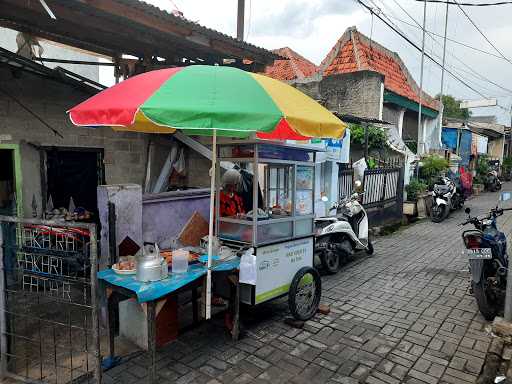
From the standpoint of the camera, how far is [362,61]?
1255 cm

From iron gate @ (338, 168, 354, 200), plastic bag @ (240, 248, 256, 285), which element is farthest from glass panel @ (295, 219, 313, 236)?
iron gate @ (338, 168, 354, 200)

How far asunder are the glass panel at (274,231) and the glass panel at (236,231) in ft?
0.48

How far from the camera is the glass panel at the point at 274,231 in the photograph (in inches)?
161

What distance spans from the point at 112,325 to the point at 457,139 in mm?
19325

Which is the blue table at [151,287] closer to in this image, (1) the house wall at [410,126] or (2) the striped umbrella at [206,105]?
(2) the striped umbrella at [206,105]

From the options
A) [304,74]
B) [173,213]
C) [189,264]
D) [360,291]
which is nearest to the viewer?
[189,264]

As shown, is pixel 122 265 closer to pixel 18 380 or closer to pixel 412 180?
pixel 18 380

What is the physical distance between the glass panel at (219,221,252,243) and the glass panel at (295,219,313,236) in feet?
2.18

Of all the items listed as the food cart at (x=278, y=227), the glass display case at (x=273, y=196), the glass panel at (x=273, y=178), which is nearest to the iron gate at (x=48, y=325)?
the food cart at (x=278, y=227)

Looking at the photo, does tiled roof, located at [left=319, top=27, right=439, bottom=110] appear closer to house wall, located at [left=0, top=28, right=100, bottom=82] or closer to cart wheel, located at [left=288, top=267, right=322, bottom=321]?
house wall, located at [left=0, top=28, right=100, bottom=82]

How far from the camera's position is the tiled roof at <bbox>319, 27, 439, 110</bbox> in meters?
12.7

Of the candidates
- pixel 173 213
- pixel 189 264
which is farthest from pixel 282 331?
pixel 173 213

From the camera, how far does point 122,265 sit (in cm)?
351

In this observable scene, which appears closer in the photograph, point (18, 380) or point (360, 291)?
point (18, 380)
